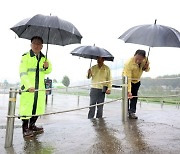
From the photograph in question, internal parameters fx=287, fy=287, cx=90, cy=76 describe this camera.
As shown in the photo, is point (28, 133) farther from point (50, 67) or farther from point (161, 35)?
point (161, 35)

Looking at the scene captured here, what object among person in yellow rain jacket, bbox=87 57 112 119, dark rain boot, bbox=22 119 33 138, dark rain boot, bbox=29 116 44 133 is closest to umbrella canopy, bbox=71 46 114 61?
person in yellow rain jacket, bbox=87 57 112 119

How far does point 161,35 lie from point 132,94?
174 centimetres

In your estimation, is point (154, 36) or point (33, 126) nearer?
point (33, 126)

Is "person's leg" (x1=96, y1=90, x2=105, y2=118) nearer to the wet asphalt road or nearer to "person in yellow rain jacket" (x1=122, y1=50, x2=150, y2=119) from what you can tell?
"person in yellow rain jacket" (x1=122, y1=50, x2=150, y2=119)

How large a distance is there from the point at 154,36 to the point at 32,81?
231cm

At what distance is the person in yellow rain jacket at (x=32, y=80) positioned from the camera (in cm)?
445

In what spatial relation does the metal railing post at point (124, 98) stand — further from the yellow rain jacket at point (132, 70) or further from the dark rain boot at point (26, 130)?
the dark rain boot at point (26, 130)

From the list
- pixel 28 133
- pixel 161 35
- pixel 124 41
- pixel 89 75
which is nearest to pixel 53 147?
pixel 28 133

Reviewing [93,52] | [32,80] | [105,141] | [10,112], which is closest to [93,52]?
[93,52]

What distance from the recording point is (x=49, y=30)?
534 centimetres

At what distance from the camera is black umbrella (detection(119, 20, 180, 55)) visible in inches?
203

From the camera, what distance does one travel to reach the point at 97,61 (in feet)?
23.2

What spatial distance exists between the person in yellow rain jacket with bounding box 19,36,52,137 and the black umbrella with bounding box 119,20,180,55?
1.68m

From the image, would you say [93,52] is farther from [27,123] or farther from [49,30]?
[27,123]
